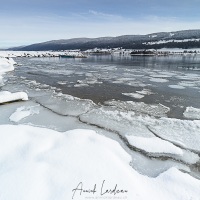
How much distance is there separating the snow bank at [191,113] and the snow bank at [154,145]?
9.03 feet

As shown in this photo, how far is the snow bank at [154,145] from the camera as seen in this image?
5.42m

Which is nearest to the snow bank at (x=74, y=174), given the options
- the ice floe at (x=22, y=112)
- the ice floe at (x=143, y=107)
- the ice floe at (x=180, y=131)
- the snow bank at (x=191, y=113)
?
the ice floe at (x=180, y=131)

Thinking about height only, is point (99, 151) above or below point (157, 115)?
above

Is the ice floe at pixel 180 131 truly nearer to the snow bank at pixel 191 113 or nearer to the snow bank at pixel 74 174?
the snow bank at pixel 191 113

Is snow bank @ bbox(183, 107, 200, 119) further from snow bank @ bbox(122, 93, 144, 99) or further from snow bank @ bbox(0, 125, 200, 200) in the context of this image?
snow bank @ bbox(0, 125, 200, 200)

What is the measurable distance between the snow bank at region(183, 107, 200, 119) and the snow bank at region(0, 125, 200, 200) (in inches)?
160

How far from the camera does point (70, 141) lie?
17.6ft

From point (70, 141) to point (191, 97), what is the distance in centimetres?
830

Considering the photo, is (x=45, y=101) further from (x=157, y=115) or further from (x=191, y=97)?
(x=191, y=97)

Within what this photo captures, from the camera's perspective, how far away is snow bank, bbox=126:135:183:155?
5422 mm

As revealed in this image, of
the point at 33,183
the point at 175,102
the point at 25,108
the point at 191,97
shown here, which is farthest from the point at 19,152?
the point at 191,97

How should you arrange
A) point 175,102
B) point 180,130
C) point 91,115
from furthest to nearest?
point 175,102, point 91,115, point 180,130

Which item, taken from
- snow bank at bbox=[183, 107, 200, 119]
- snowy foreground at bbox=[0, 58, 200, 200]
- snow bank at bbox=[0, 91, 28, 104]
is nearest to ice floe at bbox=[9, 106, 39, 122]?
snowy foreground at bbox=[0, 58, 200, 200]
